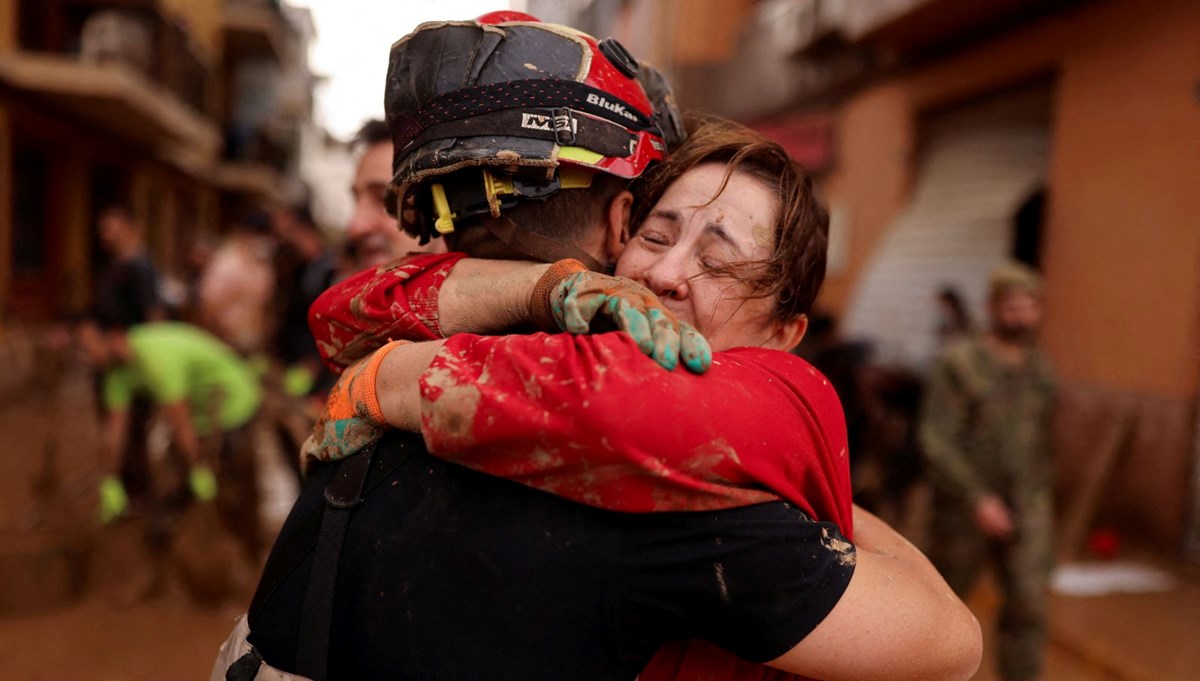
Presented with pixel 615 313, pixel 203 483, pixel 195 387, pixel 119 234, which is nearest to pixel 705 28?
pixel 119 234

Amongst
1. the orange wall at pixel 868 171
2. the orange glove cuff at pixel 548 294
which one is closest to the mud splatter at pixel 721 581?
the orange glove cuff at pixel 548 294

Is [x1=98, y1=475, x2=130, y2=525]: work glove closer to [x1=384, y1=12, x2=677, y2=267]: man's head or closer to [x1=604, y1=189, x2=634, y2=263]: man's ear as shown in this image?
[x1=384, y1=12, x2=677, y2=267]: man's head

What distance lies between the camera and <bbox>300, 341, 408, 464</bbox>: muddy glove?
3.84 ft

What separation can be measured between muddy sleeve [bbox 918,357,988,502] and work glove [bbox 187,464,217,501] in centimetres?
436

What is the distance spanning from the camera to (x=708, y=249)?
1.31 m

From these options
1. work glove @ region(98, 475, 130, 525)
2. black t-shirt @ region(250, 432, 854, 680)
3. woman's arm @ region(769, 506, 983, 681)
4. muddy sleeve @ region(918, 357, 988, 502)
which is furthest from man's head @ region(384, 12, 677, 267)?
work glove @ region(98, 475, 130, 525)

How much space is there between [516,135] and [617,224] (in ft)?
0.76

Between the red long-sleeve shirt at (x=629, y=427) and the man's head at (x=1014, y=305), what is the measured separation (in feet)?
12.0

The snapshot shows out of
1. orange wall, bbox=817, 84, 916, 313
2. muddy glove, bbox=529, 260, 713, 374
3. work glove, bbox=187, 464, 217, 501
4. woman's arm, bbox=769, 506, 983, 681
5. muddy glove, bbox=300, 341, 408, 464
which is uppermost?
orange wall, bbox=817, 84, 916, 313

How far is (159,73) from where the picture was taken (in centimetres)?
1494

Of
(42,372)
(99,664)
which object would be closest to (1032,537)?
(99,664)

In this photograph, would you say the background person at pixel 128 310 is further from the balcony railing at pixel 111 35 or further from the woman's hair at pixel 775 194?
the balcony railing at pixel 111 35

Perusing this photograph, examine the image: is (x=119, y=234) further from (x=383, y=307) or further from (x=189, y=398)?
(x=383, y=307)

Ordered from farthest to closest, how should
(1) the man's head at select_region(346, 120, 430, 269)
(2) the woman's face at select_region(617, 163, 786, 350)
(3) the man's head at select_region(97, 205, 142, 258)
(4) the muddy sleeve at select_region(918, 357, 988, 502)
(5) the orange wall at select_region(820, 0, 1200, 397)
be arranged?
(3) the man's head at select_region(97, 205, 142, 258), (5) the orange wall at select_region(820, 0, 1200, 397), (4) the muddy sleeve at select_region(918, 357, 988, 502), (1) the man's head at select_region(346, 120, 430, 269), (2) the woman's face at select_region(617, 163, 786, 350)
